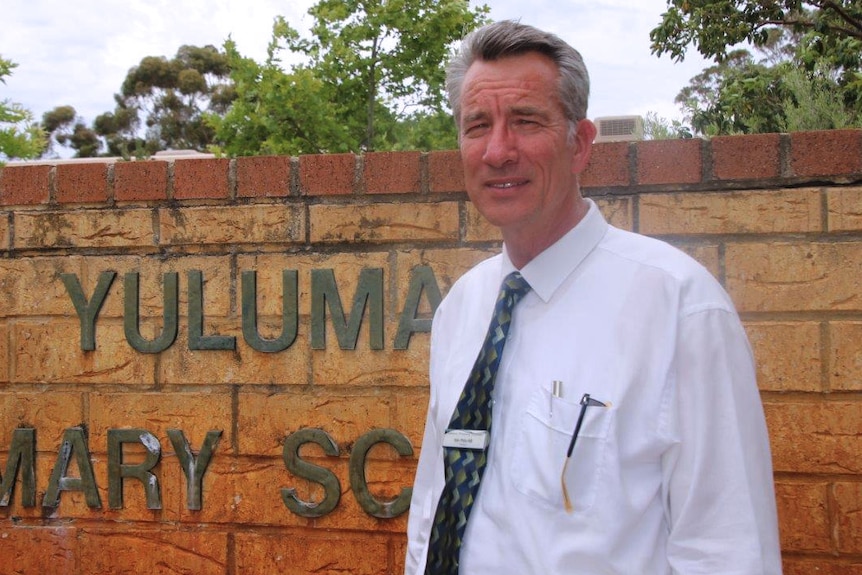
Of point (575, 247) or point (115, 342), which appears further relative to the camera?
point (115, 342)

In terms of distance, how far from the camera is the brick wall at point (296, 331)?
9.56 ft

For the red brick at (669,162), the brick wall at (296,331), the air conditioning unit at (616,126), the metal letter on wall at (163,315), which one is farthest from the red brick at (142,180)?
the air conditioning unit at (616,126)

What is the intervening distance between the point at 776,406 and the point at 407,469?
120 cm

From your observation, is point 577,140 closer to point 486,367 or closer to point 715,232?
point 486,367

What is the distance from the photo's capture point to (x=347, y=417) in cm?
326

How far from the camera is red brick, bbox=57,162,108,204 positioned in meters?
3.50

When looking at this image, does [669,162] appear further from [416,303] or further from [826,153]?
[416,303]

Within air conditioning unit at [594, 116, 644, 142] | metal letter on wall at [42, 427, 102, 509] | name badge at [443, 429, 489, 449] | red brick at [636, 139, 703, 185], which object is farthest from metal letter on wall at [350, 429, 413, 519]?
air conditioning unit at [594, 116, 644, 142]

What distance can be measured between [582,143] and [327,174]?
5.10 ft

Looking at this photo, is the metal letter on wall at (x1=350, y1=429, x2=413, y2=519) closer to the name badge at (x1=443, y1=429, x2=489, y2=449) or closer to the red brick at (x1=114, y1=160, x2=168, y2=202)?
the red brick at (x1=114, y1=160, x2=168, y2=202)

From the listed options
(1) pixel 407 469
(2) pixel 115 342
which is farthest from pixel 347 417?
(2) pixel 115 342

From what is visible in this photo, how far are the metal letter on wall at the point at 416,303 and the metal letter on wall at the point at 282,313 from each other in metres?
0.38

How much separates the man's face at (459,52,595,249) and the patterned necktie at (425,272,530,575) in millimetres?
132

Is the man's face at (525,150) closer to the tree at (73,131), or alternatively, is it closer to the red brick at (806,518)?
the red brick at (806,518)
